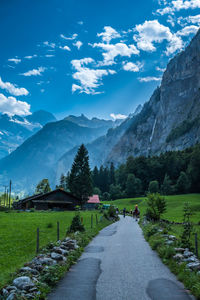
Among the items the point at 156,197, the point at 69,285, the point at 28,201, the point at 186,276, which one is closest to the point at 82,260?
the point at 69,285

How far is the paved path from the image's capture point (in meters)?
7.80

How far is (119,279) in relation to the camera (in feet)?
30.6

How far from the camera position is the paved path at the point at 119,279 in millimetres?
7805

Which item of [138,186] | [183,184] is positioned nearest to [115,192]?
[138,186]

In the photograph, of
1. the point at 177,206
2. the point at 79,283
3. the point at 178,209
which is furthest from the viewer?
the point at 177,206

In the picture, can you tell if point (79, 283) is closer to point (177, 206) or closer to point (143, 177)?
point (177, 206)

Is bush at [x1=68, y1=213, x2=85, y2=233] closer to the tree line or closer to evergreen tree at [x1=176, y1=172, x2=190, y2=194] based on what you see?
the tree line

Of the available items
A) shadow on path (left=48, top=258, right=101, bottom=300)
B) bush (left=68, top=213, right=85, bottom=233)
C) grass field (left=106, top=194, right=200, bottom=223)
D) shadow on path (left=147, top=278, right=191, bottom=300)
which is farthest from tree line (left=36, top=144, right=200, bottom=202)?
shadow on path (left=147, top=278, right=191, bottom=300)

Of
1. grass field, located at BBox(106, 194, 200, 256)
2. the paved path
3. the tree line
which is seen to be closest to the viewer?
the paved path

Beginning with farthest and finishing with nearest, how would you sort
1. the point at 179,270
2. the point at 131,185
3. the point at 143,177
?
the point at 143,177
the point at 131,185
the point at 179,270

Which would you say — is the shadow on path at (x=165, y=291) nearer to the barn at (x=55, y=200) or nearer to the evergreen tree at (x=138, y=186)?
the barn at (x=55, y=200)

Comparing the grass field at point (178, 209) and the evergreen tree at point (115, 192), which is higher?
the evergreen tree at point (115, 192)

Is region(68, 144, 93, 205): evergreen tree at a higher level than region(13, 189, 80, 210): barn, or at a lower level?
higher

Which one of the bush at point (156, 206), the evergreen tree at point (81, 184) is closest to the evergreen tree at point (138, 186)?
the evergreen tree at point (81, 184)
